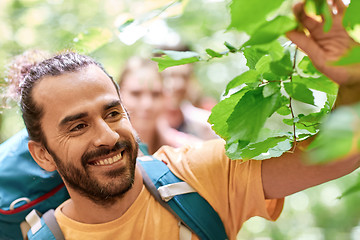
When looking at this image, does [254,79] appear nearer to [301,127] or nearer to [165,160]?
[301,127]

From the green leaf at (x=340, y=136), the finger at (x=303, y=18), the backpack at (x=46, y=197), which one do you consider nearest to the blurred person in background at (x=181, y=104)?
the backpack at (x=46, y=197)

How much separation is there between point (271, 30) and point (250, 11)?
3.3 inches

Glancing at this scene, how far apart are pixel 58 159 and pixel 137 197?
308mm

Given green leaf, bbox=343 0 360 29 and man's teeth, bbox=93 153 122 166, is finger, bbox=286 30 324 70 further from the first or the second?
man's teeth, bbox=93 153 122 166

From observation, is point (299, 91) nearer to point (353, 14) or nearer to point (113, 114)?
point (353, 14)

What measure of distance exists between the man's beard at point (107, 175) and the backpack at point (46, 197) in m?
0.12


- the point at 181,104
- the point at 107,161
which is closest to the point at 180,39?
the point at 181,104

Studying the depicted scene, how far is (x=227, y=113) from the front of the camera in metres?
0.88

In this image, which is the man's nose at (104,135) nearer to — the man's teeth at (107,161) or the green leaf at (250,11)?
the man's teeth at (107,161)

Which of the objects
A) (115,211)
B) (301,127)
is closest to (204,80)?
(115,211)

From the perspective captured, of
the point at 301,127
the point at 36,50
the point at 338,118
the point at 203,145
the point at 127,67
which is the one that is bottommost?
the point at 127,67

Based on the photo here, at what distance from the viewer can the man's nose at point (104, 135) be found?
1229 mm

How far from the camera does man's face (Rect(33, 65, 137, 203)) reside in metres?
1.26

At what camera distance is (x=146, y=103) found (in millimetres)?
2906
